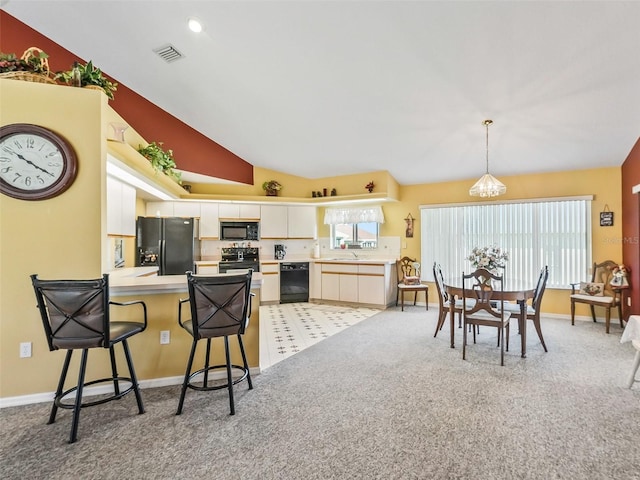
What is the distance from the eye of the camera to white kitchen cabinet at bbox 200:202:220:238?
19.5 feet

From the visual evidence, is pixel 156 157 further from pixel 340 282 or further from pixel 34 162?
pixel 340 282

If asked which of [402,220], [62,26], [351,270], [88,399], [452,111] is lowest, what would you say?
[88,399]

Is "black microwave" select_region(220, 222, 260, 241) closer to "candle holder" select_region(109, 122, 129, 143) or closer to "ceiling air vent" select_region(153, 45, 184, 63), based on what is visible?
"ceiling air vent" select_region(153, 45, 184, 63)

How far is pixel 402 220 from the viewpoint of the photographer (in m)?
6.13

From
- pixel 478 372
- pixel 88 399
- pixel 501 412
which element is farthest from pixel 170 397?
pixel 478 372

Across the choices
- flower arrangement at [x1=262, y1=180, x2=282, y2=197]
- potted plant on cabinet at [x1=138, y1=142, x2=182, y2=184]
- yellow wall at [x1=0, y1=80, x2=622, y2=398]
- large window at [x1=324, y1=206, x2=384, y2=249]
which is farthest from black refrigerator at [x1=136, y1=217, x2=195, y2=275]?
large window at [x1=324, y1=206, x2=384, y2=249]

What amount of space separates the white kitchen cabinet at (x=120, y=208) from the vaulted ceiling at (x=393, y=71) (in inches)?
61.7

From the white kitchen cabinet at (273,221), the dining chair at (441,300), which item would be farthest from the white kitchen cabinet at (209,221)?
the dining chair at (441,300)

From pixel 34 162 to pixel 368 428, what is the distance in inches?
124

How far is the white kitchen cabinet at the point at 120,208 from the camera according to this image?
10.8ft

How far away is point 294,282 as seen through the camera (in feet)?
20.4

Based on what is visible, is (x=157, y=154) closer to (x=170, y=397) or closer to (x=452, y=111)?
(x=170, y=397)

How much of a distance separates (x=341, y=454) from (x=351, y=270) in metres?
4.11

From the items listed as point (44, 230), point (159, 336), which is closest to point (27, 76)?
point (44, 230)
